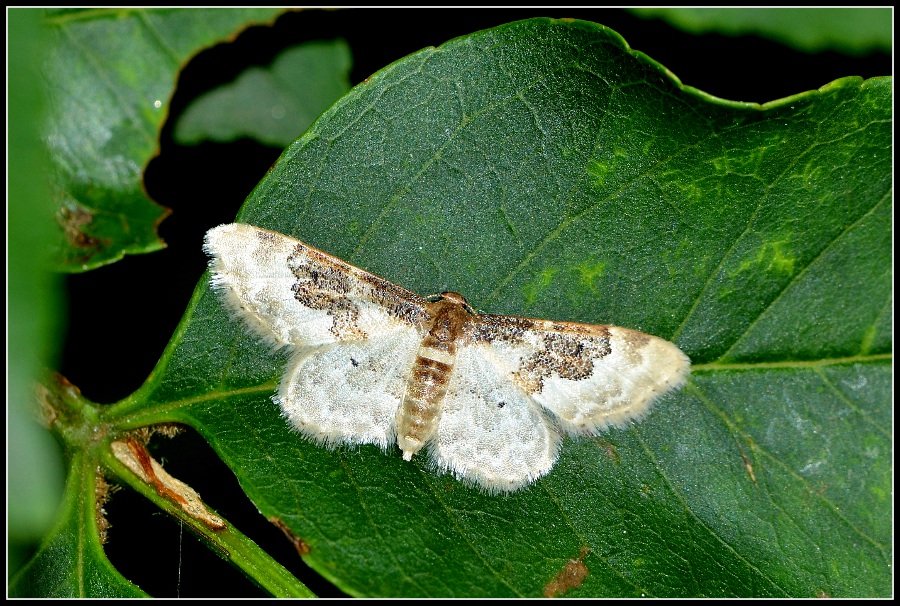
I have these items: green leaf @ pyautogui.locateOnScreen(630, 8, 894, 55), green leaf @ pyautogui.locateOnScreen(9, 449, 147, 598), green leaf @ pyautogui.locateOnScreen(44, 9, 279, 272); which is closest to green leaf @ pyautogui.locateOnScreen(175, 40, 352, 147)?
green leaf @ pyautogui.locateOnScreen(44, 9, 279, 272)

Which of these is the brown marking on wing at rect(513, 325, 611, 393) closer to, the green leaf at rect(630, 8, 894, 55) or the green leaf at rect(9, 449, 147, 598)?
the green leaf at rect(630, 8, 894, 55)

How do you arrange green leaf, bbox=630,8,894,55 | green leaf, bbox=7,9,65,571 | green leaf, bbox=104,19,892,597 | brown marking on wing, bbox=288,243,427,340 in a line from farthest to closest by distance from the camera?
1. green leaf, bbox=630,8,894,55
2. brown marking on wing, bbox=288,243,427,340
3. green leaf, bbox=104,19,892,597
4. green leaf, bbox=7,9,65,571

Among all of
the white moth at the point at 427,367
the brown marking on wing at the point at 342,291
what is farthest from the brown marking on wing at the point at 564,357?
the brown marking on wing at the point at 342,291

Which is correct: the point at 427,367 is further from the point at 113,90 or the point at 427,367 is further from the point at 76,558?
the point at 113,90

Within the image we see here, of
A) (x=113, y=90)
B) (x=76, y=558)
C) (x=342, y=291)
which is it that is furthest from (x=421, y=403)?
(x=113, y=90)

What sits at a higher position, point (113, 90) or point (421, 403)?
point (113, 90)

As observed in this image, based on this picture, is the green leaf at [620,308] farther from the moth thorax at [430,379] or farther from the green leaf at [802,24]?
the green leaf at [802,24]

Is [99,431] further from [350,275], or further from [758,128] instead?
[758,128]
